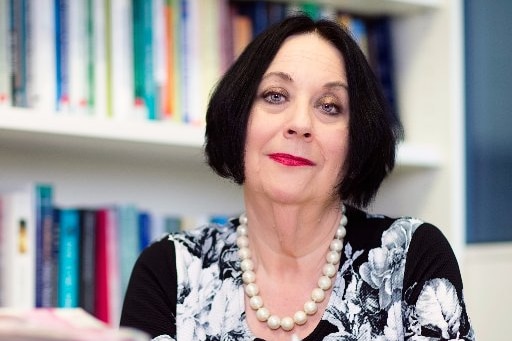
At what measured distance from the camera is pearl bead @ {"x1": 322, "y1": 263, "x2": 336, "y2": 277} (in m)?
1.51

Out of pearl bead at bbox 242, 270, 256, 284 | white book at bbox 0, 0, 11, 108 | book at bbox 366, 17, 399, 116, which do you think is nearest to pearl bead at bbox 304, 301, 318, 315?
pearl bead at bbox 242, 270, 256, 284

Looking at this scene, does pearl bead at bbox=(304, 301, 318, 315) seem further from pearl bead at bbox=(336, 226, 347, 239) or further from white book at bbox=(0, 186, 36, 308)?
white book at bbox=(0, 186, 36, 308)

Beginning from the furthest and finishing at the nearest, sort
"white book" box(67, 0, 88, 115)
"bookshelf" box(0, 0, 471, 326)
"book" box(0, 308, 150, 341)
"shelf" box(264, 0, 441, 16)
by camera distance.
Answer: "shelf" box(264, 0, 441, 16)
"bookshelf" box(0, 0, 471, 326)
"white book" box(67, 0, 88, 115)
"book" box(0, 308, 150, 341)

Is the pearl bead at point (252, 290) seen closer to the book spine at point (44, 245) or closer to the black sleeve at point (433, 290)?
the black sleeve at point (433, 290)

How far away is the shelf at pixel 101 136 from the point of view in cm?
158

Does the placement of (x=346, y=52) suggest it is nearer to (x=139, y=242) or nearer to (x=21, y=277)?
(x=139, y=242)

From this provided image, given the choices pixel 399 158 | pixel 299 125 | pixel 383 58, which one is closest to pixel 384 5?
pixel 383 58

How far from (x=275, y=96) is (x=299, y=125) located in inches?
3.4

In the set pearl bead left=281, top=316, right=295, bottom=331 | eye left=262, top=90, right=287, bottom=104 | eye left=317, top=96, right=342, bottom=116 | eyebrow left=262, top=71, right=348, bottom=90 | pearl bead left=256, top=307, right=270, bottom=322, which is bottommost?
pearl bead left=281, top=316, right=295, bottom=331

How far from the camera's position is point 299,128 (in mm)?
1439

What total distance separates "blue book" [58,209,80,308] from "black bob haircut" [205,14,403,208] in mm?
334

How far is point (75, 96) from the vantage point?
169 cm

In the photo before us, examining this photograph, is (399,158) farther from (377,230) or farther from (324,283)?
(324,283)

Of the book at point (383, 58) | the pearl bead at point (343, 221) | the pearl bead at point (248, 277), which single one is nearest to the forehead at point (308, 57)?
the pearl bead at point (343, 221)
